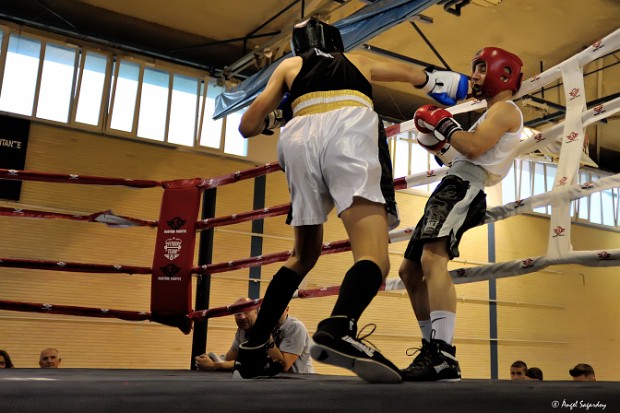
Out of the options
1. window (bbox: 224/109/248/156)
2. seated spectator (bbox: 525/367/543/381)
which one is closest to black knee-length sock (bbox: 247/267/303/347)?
seated spectator (bbox: 525/367/543/381)

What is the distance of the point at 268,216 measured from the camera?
316 cm

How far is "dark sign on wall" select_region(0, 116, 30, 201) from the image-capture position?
6465 millimetres

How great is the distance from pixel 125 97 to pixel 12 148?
1.34m

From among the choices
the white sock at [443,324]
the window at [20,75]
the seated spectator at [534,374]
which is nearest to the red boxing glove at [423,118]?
the white sock at [443,324]

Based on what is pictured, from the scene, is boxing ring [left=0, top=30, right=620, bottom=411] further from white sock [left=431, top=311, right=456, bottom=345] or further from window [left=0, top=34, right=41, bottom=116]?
window [left=0, top=34, right=41, bottom=116]

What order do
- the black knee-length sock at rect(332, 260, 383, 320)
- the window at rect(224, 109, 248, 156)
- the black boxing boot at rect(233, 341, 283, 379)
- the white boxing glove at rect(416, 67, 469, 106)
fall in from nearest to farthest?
the black knee-length sock at rect(332, 260, 383, 320) → the black boxing boot at rect(233, 341, 283, 379) → the white boxing glove at rect(416, 67, 469, 106) → the window at rect(224, 109, 248, 156)

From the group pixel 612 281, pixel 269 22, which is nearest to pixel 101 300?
pixel 269 22

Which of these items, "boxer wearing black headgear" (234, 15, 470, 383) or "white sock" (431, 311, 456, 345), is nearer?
"boxer wearing black headgear" (234, 15, 470, 383)

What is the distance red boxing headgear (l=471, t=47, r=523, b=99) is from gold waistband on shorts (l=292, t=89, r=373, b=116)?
0.70 metres

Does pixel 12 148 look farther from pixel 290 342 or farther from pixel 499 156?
pixel 499 156

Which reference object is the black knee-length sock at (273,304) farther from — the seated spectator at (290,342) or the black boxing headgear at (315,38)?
the seated spectator at (290,342)

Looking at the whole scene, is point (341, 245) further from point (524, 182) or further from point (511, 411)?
point (524, 182)

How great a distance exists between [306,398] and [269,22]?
6.79m

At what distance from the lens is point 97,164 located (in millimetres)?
6996
